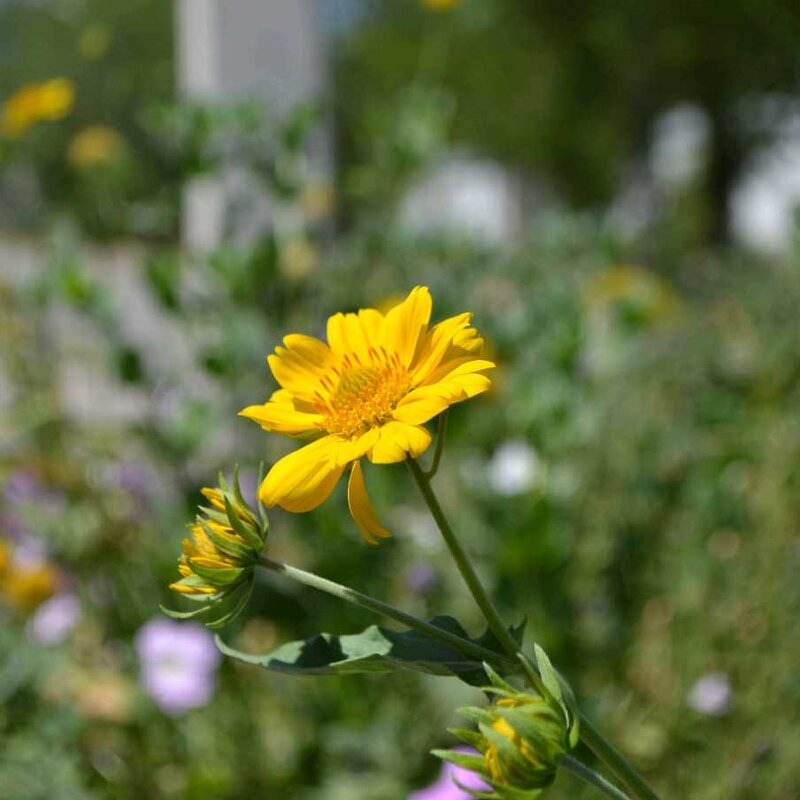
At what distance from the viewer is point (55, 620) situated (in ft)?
4.35

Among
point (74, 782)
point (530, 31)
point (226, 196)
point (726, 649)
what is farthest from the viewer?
point (530, 31)

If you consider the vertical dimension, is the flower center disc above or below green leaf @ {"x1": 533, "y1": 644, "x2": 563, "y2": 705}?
above

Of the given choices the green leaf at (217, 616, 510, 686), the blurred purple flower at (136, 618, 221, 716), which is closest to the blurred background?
the blurred purple flower at (136, 618, 221, 716)

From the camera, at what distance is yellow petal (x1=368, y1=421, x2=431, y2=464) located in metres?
0.46

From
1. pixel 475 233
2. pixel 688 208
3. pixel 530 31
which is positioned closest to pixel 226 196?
pixel 475 233

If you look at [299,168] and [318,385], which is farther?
[299,168]

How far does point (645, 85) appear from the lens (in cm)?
858

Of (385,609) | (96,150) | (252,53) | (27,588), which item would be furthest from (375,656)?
(252,53)

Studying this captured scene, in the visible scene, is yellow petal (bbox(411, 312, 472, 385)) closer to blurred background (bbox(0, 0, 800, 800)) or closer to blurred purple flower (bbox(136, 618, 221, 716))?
blurred background (bbox(0, 0, 800, 800))

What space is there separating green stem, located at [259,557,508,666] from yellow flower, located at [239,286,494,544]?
0.02 meters

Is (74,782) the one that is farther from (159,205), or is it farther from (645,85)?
(645,85)

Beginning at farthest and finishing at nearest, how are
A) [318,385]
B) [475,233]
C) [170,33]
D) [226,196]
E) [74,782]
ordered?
[170,33] → [475,233] → [226,196] → [74,782] → [318,385]

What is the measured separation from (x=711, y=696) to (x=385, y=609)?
31.7 inches

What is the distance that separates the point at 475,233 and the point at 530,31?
7524 millimetres
